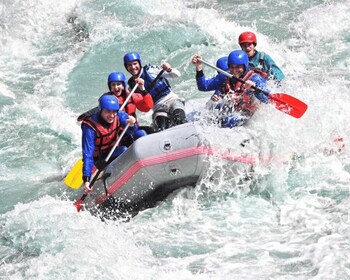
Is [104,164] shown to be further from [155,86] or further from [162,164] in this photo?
[155,86]

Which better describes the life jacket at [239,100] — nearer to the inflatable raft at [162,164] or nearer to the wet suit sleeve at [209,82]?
the wet suit sleeve at [209,82]

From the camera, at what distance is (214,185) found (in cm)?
766

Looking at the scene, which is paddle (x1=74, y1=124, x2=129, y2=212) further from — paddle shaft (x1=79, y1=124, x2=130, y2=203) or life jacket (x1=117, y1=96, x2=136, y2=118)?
life jacket (x1=117, y1=96, x2=136, y2=118)

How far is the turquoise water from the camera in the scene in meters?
6.55

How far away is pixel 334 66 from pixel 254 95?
4.50 m

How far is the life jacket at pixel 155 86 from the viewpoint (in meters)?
8.48

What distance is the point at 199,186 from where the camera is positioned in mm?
7668

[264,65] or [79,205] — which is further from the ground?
[264,65]

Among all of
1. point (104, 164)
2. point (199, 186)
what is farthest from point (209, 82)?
point (104, 164)

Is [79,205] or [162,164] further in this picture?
[79,205]

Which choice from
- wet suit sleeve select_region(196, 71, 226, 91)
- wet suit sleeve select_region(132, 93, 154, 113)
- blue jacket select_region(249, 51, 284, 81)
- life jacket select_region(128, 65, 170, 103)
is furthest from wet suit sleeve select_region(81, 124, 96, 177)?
blue jacket select_region(249, 51, 284, 81)

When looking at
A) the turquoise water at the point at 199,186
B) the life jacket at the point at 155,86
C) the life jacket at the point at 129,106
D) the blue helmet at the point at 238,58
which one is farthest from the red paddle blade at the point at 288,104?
the life jacket at the point at 129,106

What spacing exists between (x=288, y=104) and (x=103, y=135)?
2.20m

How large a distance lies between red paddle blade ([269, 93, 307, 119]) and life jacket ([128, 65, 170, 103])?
1.41 metres
